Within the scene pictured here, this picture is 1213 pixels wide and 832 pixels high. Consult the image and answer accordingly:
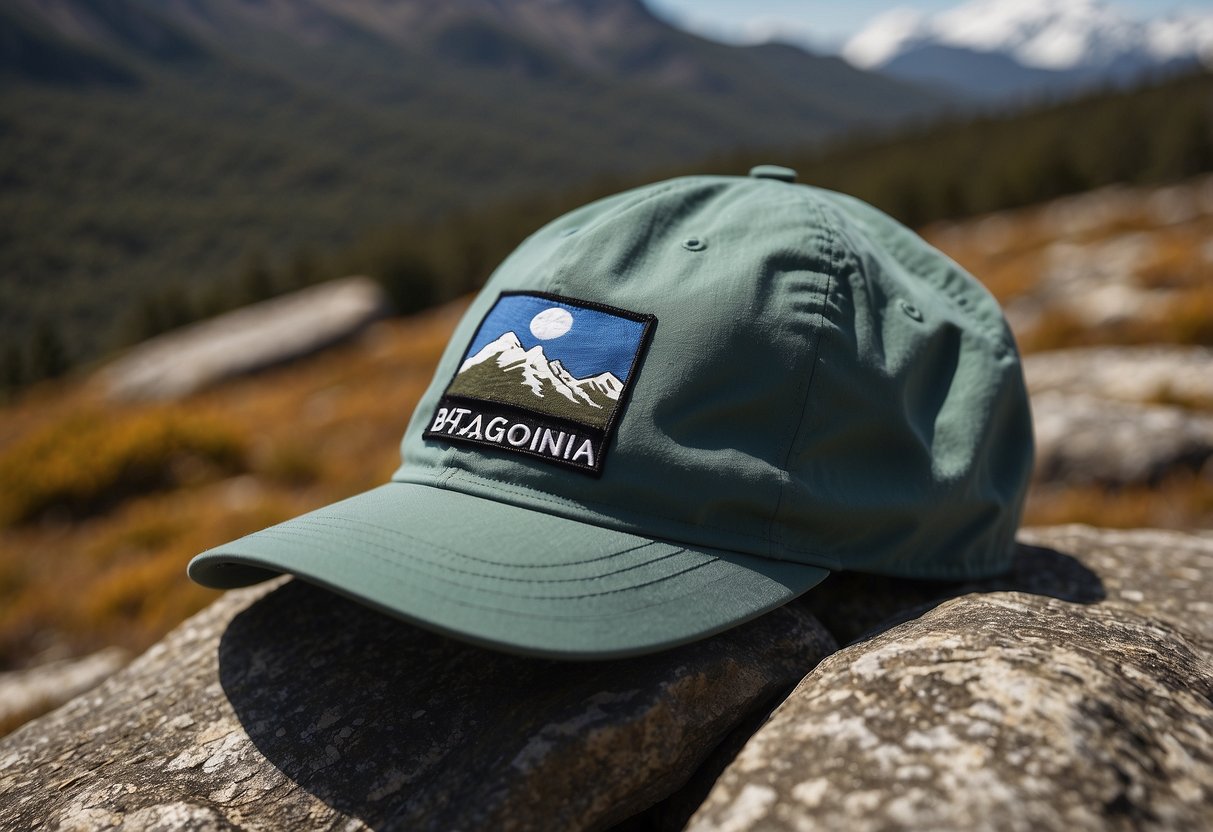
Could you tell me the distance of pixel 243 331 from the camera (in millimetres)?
11602

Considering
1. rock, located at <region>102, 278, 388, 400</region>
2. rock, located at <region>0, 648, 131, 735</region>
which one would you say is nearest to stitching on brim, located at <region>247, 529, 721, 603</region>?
rock, located at <region>0, 648, 131, 735</region>

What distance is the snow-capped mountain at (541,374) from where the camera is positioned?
4.33ft

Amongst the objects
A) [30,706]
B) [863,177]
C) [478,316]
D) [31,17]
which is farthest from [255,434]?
[31,17]

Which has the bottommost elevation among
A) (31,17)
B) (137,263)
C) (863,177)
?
(137,263)

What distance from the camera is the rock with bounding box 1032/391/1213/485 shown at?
302 cm

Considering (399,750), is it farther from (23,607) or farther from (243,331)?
(243,331)

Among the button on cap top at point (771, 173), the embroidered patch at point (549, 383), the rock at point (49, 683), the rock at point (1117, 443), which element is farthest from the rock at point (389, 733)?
the rock at point (1117, 443)

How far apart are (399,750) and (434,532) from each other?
1.19 feet

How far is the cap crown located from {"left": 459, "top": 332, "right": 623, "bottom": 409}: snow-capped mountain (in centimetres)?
4

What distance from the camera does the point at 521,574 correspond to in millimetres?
1115

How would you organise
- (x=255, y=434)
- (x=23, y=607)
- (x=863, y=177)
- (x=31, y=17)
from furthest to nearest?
(x=31, y=17), (x=863, y=177), (x=255, y=434), (x=23, y=607)

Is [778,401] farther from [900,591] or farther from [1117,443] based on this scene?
[1117,443]

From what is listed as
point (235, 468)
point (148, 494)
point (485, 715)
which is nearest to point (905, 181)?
point (235, 468)

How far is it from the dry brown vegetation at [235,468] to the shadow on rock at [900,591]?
3.85 feet
